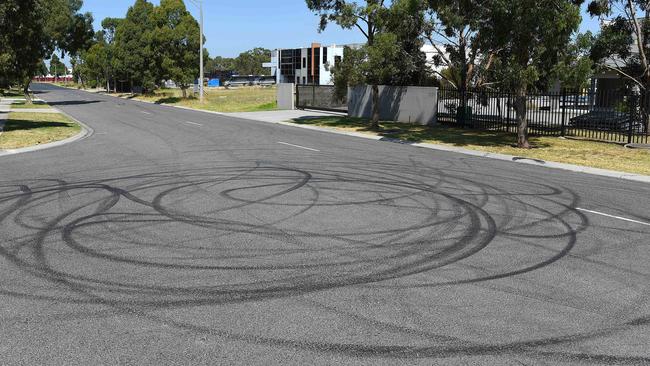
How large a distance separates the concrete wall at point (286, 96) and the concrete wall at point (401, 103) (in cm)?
901

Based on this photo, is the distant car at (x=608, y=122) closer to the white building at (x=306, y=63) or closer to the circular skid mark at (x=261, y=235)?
the circular skid mark at (x=261, y=235)

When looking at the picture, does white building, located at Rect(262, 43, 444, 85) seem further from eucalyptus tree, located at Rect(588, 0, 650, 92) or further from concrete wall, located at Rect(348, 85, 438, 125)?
eucalyptus tree, located at Rect(588, 0, 650, 92)

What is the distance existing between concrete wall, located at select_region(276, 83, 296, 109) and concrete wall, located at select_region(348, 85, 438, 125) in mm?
9014

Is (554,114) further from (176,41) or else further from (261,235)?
(176,41)

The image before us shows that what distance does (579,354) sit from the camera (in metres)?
4.39

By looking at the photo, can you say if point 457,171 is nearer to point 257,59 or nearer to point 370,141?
point 370,141

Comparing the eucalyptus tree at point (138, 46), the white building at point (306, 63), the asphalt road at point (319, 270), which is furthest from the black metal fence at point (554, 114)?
the white building at point (306, 63)

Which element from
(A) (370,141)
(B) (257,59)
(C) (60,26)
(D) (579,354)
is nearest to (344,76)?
(A) (370,141)

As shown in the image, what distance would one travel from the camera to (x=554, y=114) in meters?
26.2

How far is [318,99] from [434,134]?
60.5 ft

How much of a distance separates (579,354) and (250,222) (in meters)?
4.94

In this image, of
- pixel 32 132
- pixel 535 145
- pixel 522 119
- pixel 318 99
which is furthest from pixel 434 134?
pixel 318 99

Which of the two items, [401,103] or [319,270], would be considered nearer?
[319,270]

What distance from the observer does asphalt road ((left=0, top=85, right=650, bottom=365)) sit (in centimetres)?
452
